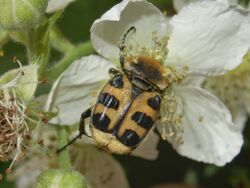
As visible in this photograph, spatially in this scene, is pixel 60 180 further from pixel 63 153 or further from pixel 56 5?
pixel 56 5

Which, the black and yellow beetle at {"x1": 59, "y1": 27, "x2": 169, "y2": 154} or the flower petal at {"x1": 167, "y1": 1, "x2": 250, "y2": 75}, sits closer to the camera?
the black and yellow beetle at {"x1": 59, "y1": 27, "x2": 169, "y2": 154}

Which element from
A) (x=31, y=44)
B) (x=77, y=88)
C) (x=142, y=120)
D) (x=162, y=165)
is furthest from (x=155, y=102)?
(x=162, y=165)

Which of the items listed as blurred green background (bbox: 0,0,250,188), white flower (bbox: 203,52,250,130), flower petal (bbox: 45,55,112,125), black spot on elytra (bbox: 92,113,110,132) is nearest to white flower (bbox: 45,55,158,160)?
flower petal (bbox: 45,55,112,125)

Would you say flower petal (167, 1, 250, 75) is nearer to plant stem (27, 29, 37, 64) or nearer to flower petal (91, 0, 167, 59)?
flower petal (91, 0, 167, 59)

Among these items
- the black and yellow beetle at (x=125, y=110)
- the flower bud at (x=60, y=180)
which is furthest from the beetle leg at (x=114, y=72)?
the flower bud at (x=60, y=180)

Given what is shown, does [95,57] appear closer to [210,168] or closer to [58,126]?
[58,126]

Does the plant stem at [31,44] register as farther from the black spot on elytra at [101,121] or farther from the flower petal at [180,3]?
the flower petal at [180,3]
